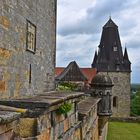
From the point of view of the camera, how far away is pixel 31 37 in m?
8.05

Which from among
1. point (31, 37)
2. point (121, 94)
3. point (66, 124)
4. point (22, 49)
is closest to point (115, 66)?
point (121, 94)

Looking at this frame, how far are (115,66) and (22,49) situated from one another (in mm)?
50893

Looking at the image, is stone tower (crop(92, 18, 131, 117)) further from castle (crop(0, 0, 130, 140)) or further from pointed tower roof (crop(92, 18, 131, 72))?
castle (crop(0, 0, 130, 140))

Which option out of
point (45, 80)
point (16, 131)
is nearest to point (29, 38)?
point (45, 80)

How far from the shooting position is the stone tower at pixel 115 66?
56531 mm

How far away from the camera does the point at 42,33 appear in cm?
959

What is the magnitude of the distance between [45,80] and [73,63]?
1638 inches

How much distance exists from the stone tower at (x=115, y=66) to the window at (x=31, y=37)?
48.6 meters

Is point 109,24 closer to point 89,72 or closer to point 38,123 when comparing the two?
point 89,72

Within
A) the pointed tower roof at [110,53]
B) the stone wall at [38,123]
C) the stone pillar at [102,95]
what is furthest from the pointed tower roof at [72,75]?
the stone wall at [38,123]

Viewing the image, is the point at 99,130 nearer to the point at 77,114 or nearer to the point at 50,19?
the point at 50,19

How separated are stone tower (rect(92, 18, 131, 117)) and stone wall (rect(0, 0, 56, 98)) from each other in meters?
46.7

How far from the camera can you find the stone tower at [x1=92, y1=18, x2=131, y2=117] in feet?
185

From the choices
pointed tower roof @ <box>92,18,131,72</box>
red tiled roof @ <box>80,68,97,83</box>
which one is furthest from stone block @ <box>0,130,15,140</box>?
red tiled roof @ <box>80,68,97,83</box>
